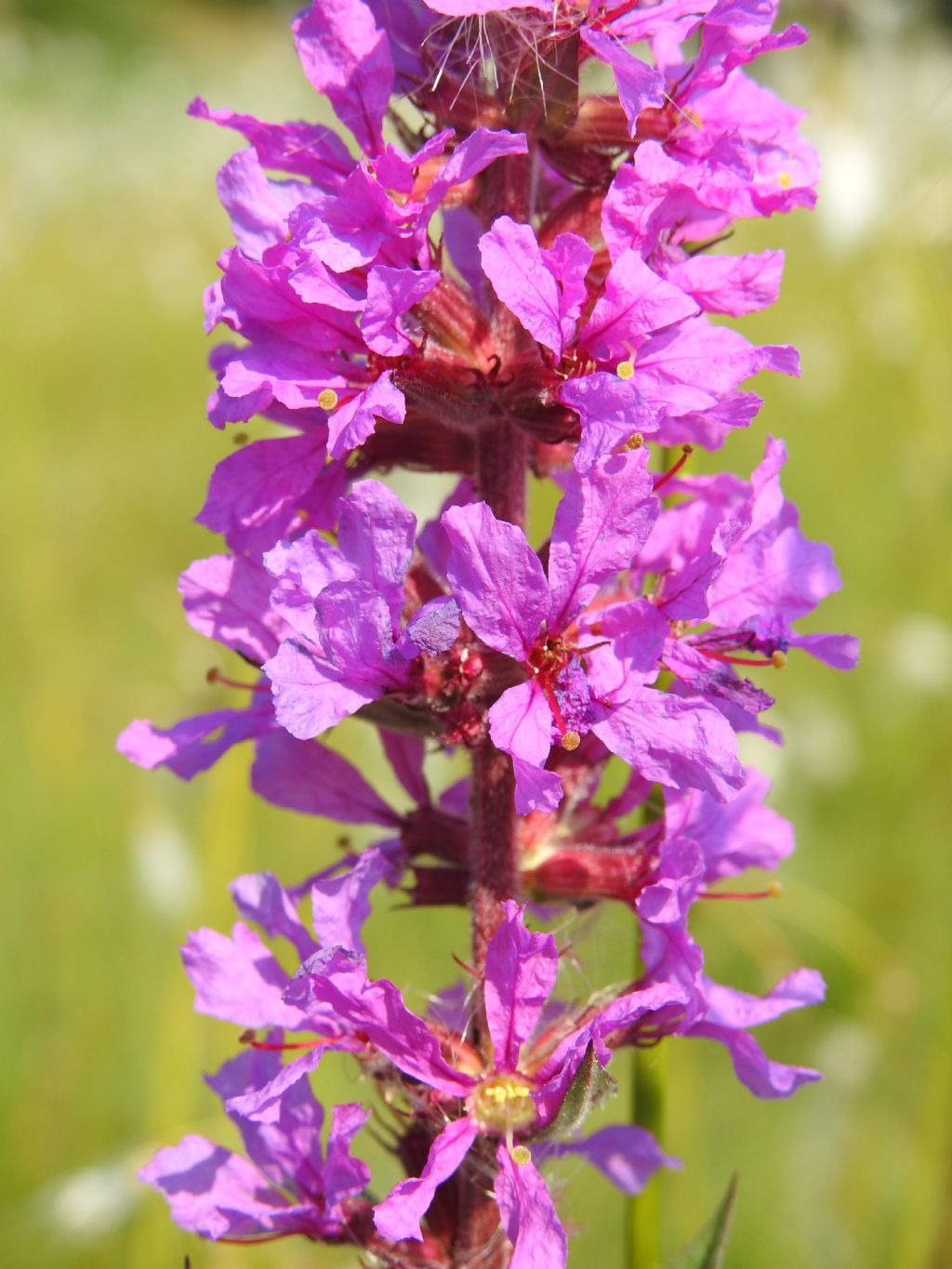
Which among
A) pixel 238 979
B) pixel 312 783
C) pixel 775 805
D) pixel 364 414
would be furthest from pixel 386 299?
pixel 775 805

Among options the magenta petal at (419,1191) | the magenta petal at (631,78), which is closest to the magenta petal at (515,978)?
the magenta petal at (419,1191)

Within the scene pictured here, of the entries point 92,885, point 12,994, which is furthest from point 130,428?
point 12,994

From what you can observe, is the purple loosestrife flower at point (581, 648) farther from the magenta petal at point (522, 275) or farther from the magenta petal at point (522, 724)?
the magenta petal at point (522, 275)

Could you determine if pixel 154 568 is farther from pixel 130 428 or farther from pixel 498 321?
pixel 498 321

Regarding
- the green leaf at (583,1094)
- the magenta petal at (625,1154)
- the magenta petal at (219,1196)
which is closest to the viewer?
the green leaf at (583,1094)

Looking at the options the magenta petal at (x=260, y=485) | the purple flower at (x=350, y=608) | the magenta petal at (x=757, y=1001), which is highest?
the magenta petal at (x=260, y=485)

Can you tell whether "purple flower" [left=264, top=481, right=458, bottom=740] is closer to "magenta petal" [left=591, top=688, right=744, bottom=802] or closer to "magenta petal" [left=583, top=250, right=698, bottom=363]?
"magenta petal" [left=591, top=688, right=744, bottom=802]

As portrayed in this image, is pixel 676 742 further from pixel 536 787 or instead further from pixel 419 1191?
pixel 419 1191
